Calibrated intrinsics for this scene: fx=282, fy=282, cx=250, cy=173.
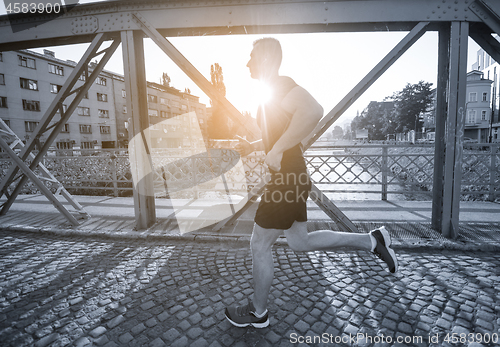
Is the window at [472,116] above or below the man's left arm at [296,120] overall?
above

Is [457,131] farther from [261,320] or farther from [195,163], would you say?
[195,163]

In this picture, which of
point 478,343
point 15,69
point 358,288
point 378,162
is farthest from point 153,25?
point 15,69

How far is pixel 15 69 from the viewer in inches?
1298

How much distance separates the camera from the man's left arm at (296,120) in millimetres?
2031

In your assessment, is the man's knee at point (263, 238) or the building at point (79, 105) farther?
the building at point (79, 105)

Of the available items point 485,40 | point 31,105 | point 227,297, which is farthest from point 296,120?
point 31,105

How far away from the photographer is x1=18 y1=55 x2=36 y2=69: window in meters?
33.4

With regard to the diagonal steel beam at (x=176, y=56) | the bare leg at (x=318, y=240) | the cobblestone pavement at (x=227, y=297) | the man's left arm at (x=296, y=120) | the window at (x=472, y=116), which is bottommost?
the cobblestone pavement at (x=227, y=297)

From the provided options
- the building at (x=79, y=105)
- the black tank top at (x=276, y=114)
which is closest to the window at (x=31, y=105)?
the building at (x=79, y=105)

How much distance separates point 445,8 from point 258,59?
3419 mm

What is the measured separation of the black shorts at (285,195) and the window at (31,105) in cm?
4313

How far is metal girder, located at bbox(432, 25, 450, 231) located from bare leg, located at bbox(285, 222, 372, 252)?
8.49ft

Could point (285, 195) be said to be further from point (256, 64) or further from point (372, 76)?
point (372, 76)

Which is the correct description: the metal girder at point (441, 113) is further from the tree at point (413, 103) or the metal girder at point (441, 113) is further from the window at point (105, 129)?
the tree at point (413, 103)
